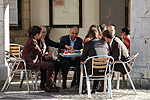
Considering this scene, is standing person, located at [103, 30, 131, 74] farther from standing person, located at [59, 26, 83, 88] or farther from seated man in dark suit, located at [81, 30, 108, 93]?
standing person, located at [59, 26, 83, 88]

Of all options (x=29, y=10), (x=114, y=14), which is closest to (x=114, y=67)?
(x=114, y=14)

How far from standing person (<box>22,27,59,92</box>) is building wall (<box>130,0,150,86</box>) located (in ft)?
6.13

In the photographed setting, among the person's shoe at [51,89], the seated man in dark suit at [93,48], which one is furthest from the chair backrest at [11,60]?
the seated man in dark suit at [93,48]

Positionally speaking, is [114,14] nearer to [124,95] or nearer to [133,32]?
[133,32]

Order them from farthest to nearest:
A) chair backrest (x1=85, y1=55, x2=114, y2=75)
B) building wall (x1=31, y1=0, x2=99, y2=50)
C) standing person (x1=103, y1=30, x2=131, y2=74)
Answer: building wall (x1=31, y1=0, x2=99, y2=50), standing person (x1=103, y1=30, x2=131, y2=74), chair backrest (x1=85, y1=55, x2=114, y2=75)

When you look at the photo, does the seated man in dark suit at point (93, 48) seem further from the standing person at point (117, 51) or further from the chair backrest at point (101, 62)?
the standing person at point (117, 51)

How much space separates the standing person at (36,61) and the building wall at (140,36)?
187 centimetres

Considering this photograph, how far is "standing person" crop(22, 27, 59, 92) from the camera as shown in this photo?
335 inches

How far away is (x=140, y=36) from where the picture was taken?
365 inches

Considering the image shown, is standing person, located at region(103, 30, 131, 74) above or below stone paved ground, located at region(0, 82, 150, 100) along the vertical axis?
above

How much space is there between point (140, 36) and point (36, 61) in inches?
92.6

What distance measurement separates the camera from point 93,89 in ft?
27.7

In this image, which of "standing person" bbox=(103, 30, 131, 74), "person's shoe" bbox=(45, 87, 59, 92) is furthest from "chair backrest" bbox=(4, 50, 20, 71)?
"standing person" bbox=(103, 30, 131, 74)

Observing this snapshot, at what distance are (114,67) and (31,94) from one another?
171cm
